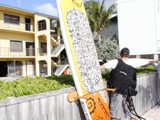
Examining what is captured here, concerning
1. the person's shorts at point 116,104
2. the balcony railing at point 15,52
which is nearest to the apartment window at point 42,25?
the balcony railing at point 15,52

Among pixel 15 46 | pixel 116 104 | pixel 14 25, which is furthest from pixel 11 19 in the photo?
pixel 116 104

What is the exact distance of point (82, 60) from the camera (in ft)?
13.8

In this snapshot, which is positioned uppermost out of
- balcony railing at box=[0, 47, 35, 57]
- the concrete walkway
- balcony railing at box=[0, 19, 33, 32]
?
balcony railing at box=[0, 19, 33, 32]

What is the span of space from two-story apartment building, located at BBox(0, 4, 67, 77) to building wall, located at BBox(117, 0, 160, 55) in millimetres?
8433

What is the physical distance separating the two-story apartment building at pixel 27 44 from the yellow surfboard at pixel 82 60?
2171 centimetres

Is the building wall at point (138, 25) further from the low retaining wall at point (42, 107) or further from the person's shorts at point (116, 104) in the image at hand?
the low retaining wall at point (42, 107)

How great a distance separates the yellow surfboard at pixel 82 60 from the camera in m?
3.97

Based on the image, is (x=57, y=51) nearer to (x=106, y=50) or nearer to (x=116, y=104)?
(x=106, y=50)

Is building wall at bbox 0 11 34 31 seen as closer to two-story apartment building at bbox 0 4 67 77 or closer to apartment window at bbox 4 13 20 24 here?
two-story apartment building at bbox 0 4 67 77

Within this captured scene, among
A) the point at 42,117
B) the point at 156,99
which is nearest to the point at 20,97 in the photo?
the point at 42,117

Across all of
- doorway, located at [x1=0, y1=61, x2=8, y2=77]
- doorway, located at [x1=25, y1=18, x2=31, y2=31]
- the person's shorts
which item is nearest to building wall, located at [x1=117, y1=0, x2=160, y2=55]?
doorway, located at [x1=25, y1=18, x2=31, y2=31]

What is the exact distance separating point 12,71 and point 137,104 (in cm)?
2220

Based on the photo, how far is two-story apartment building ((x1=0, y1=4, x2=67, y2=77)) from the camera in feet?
86.0

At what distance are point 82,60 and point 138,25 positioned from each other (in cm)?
2695
